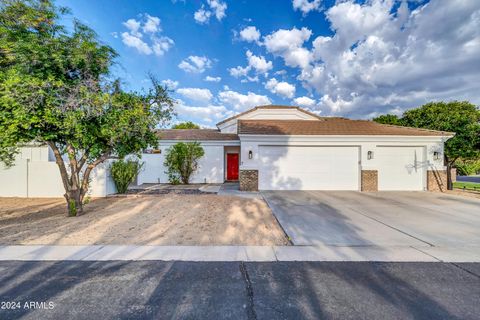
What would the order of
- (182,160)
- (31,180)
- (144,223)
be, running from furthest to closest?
(182,160), (31,180), (144,223)

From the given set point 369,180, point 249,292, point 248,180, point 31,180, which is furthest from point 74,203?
point 369,180

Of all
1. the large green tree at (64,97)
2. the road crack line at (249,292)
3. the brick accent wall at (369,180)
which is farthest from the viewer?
the brick accent wall at (369,180)

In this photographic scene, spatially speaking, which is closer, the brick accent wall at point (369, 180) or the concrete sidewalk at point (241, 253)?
the concrete sidewalk at point (241, 253)

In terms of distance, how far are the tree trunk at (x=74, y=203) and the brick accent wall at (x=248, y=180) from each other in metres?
6.81

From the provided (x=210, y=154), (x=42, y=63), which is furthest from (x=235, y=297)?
(x=210, y=154)

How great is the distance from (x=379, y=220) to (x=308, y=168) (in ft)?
17.8

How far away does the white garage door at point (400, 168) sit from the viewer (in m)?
11.1

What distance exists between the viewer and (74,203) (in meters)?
6.29

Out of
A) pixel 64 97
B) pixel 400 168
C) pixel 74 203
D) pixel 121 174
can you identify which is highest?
pixel 64 97

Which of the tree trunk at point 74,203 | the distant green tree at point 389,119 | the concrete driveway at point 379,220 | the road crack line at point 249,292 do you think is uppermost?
the distant green tree at point 389,119

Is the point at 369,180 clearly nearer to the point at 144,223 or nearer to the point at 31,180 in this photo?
the point at 144,223

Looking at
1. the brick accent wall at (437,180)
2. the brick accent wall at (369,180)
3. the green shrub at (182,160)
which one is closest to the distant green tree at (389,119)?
the brick accent wall at (437,180)

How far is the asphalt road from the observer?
7.88 feet

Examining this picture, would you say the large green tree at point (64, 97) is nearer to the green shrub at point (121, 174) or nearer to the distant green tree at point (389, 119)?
the green shrub at point (121, 174)
